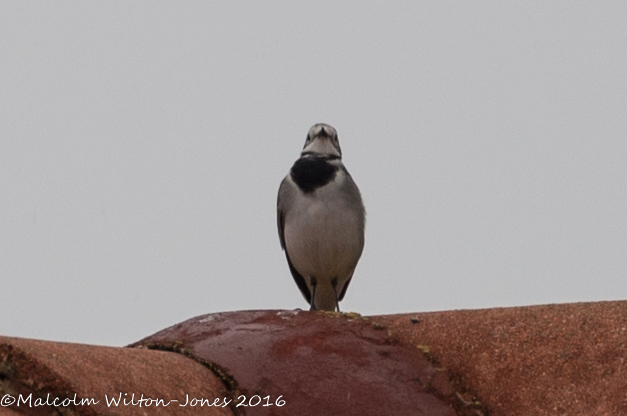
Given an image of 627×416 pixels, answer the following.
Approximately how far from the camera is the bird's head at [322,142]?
8297mm

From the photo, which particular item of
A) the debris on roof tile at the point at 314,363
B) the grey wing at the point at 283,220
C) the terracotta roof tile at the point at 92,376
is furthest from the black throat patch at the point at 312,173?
the terracotta roof tile at the point at 92,376

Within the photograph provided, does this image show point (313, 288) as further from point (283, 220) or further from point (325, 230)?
point (325, 230)

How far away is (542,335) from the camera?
458cm

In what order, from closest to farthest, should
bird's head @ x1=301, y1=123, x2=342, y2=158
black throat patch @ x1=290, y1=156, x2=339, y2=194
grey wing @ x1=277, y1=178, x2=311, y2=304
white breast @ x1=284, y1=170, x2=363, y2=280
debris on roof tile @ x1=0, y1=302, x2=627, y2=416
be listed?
1. debris on roof tile @ x1=0, y1=302, x2=627, y2=416
2. white breast @ x1=284, y1=170, x2=363, y2=280
3. black throat patch @ x1=290, y1=156, x2=339, y2=194
4. grey wing @ x1=277, y1=178, x2=311, y2=304
5. bird's head @ x1=301, y1=123, x2=342, y2=158

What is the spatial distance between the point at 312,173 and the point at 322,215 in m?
0.37

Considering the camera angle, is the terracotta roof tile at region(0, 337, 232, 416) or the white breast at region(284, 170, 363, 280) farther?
the white breast at region(284, 170, 363, 280)

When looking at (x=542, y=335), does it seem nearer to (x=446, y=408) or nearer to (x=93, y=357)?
(x=446, y=408)

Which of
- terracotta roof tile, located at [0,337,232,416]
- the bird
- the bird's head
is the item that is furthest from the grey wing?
terracotta roof tile, located at [0,337,232,416]

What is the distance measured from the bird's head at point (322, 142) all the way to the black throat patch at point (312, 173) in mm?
171

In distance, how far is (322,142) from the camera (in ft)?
27.3

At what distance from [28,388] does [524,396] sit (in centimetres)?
204

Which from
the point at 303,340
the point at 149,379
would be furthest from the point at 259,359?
the point at 149,379

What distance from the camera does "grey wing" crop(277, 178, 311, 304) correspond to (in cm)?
804

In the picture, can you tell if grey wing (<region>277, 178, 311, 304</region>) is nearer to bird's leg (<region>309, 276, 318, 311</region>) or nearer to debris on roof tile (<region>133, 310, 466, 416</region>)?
bird's leg (<region>309, 276, 318, 311</region>)
